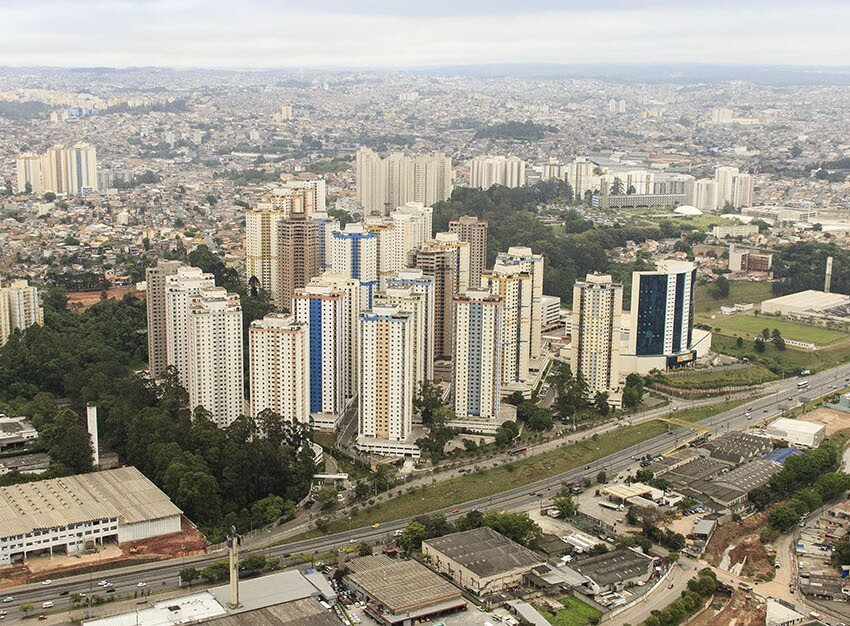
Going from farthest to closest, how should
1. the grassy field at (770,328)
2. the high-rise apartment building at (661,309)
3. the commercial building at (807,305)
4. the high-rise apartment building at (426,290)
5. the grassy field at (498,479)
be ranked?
the commercial building at (807,305)
the grassy field at (770,328)
the high-rise apartment building at (661,309)
the high-rise apartment building at (426,290)
the grassy field at (498,479)

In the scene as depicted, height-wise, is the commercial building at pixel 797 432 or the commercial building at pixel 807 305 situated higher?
the commercial building at pixel 807 305

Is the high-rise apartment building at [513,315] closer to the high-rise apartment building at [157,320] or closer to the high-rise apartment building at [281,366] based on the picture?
the high-rise apartment building at [281,366]

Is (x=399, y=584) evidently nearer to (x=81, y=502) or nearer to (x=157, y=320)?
(x=81, y=502)

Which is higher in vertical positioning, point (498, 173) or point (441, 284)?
point (498, 173)

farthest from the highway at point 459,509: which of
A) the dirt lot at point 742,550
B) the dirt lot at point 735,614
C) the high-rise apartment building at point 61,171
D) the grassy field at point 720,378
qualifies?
the high-rise apartment building at point 61,171

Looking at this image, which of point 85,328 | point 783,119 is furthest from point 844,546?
point 783,119

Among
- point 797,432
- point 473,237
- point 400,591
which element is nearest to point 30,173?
point 473,237

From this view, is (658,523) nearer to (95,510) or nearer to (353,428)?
(353,428)
